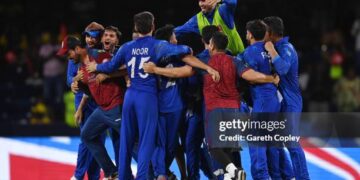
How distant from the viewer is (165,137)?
38.4ft

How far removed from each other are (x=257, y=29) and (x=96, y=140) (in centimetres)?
249

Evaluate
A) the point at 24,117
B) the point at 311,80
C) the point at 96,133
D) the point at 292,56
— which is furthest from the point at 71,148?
the point at 311,80

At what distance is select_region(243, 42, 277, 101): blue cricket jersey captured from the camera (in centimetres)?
1162

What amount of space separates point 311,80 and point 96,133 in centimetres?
857

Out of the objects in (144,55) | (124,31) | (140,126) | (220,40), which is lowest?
(140,126)

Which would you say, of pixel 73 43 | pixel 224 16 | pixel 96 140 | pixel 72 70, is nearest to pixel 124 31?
pixel 72 70

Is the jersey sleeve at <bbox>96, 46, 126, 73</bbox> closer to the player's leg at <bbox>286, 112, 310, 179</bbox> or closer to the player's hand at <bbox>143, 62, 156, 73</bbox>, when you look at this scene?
the player's hand at <bbox>143, 62, 156, 73</bbox>

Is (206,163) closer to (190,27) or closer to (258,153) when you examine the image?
(258,153)

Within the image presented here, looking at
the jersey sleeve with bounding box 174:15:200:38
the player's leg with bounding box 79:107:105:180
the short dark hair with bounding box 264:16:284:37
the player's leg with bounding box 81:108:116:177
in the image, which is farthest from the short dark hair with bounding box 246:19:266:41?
the player's leg with bounding box 79:107:105:180

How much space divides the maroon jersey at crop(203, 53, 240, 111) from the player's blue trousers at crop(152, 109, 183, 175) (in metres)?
0.47

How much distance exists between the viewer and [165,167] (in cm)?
1171

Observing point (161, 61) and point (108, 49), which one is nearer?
point (161, 61)

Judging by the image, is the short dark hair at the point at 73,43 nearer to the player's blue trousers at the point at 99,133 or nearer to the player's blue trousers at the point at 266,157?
the player's blue trousers at the point at 99,133

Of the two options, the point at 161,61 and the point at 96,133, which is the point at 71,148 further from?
the point at 161,61
